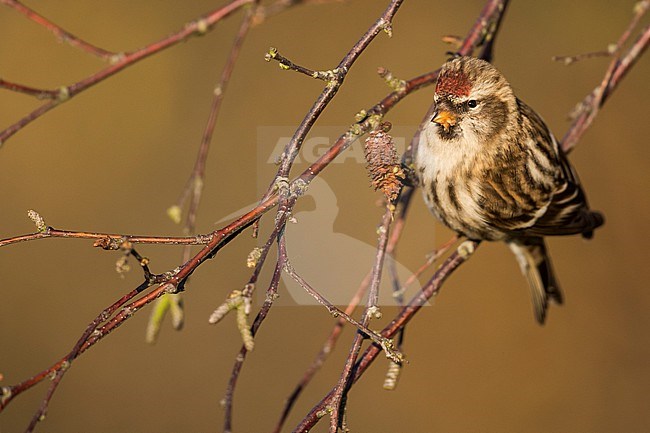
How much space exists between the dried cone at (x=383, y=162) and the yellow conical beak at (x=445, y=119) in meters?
0.30

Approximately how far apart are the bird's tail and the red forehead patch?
36.4 inches

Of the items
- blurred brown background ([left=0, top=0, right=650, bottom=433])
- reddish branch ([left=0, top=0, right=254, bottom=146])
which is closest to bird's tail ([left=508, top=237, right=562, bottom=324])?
blurred brown background ([left=0, top=0, right=650, bottom=433])

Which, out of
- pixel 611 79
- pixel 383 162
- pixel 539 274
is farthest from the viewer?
pixel 539 274

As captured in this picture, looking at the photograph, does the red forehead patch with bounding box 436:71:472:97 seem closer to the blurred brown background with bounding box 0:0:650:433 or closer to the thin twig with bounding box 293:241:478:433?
the thin twig with bounding box 293:241:478:433

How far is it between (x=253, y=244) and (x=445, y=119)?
1637 millimetres

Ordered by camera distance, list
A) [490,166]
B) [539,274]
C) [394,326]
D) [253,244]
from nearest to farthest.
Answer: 1. [394,326]
2. [490,166]
3. [539,274]
4. [253,244]

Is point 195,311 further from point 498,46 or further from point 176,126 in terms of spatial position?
Result: point 498,46

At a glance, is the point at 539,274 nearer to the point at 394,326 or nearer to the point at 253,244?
the point at 394,326

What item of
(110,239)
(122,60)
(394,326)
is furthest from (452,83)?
(110,239)

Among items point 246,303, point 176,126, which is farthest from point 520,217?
point 176,126

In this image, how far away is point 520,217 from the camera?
186 centimetres

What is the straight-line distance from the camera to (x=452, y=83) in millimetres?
1532

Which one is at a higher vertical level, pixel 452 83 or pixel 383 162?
pixel 452 83

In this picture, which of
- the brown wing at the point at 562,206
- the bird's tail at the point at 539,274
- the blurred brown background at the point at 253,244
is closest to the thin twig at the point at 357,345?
the brown wing at the point at 562,206
